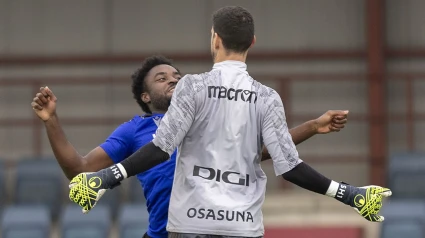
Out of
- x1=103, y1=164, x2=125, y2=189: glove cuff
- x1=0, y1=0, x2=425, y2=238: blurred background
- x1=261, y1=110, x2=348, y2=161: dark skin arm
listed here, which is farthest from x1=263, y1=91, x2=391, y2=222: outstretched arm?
x1=0, y1=0, x2=425, y2=238: blurred background

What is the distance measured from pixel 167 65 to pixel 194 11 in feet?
28.2

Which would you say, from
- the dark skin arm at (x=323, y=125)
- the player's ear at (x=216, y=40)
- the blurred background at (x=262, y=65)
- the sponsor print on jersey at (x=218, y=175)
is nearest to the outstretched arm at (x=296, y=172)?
the sponsor print on jersey at (x=218, y=175)

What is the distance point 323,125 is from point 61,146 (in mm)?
1216

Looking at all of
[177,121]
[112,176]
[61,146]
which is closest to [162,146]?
[177,121]

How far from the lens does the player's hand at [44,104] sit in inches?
185

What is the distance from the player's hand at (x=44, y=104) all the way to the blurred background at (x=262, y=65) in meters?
8.04

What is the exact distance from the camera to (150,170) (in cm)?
524

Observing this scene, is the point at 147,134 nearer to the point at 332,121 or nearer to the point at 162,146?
the point at 332,121

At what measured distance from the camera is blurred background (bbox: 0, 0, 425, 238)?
13469mm

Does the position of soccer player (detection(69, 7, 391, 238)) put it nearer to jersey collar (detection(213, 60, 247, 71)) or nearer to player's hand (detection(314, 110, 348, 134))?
jersey collar (detection(213, 60, 247, 71))

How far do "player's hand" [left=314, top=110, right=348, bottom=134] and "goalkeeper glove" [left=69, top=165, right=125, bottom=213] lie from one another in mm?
1131

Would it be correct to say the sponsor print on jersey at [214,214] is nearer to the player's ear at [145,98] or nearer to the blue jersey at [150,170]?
A: the blue jersey at [150,170]

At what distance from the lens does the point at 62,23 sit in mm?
14141

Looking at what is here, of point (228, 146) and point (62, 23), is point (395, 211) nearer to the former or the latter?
point (62, 23)
